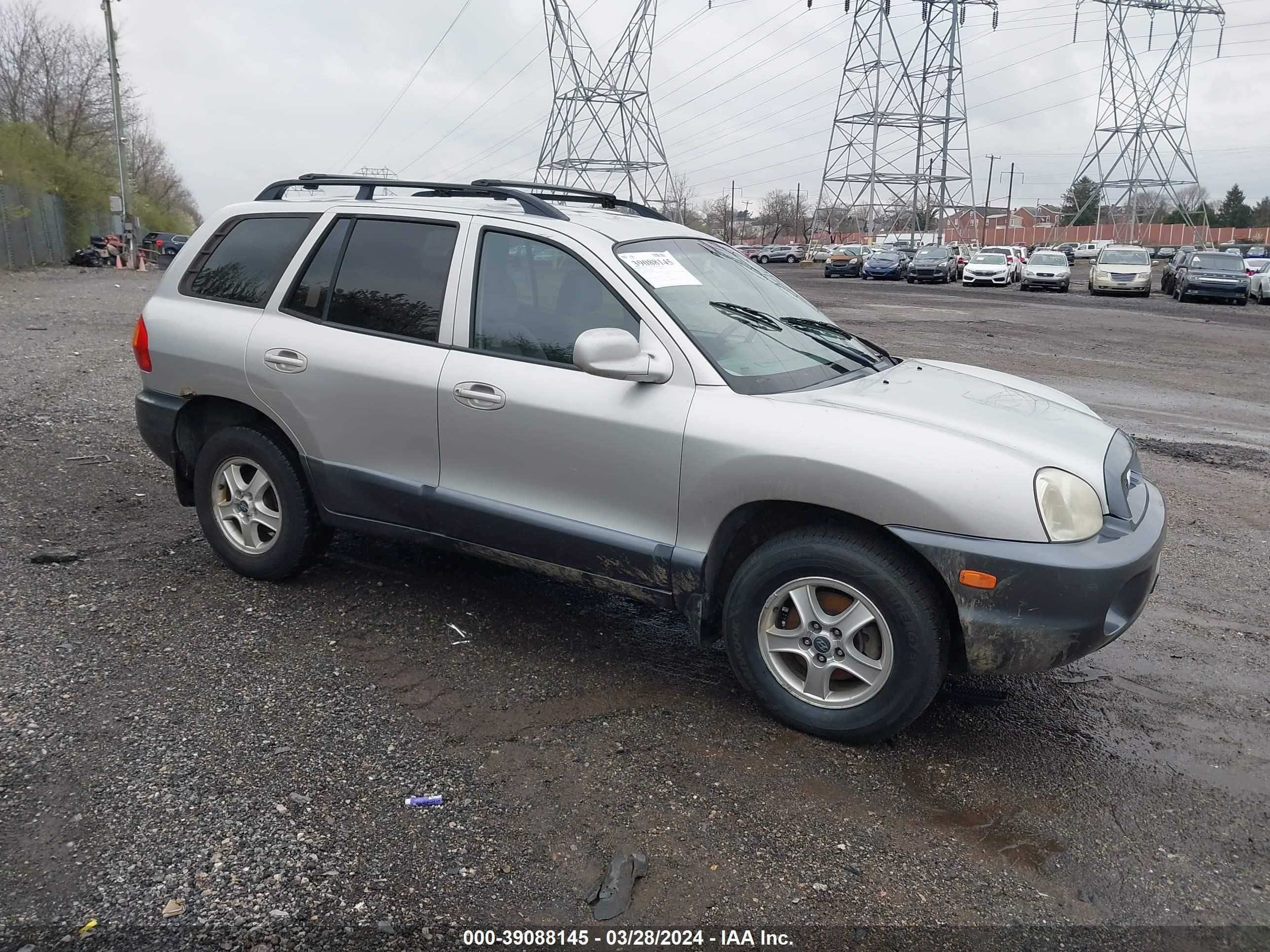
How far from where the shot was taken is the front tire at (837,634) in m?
3.28

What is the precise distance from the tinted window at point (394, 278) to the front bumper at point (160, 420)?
106cm

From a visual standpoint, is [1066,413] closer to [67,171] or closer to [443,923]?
[443,923]

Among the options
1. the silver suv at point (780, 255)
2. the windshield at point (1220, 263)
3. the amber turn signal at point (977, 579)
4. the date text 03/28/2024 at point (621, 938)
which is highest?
the silver suv at point (780, 255)

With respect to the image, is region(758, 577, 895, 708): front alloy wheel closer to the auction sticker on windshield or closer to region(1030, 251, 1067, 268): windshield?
Result: the auction sticker on windshield

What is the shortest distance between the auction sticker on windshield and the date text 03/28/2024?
235 cm

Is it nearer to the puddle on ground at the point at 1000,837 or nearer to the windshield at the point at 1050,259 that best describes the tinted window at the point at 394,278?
the puddle on ground at the point at 1000,837

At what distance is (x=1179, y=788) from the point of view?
3.34m

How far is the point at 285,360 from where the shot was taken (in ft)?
14.6

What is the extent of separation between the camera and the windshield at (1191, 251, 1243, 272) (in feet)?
94.6

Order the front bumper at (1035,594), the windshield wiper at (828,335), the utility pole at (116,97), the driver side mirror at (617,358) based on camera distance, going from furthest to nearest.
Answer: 1. the utility pole at (116,97)
2. the windshield wiper at (828,335)
3. the driver side mirror at (617,358)
4. the front bumper at (1035,594)

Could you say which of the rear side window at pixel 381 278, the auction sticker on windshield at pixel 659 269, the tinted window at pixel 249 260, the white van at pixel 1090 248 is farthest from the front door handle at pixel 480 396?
the white van at pixel 1090 248

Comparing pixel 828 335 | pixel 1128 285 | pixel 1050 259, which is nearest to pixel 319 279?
pixel 828 335

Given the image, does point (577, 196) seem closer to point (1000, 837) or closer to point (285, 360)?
point (285, 360)

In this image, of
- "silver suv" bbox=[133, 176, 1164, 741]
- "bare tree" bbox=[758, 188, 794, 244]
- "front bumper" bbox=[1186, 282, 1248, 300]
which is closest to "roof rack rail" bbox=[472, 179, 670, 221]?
"silver suv" bbox=[133, 176, 1164, 741]
